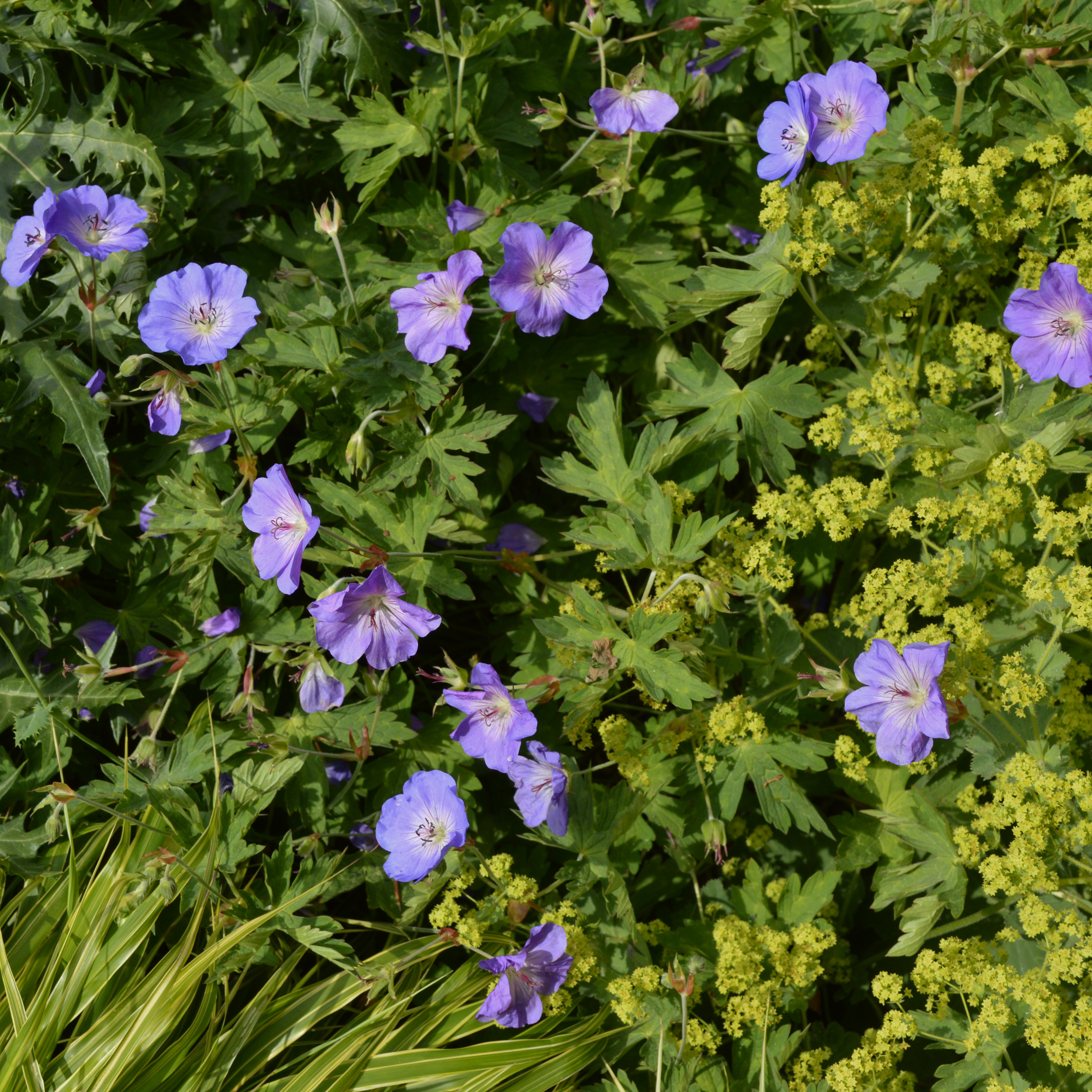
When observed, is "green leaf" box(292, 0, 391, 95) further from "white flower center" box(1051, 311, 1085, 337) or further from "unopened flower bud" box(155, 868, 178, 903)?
"unopened flower bud" box(155, 868, 178, 903)

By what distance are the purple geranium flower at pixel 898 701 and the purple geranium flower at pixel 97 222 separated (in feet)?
5.48

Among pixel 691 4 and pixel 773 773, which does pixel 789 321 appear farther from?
pixel 773 773

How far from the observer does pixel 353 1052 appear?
80.0 inches

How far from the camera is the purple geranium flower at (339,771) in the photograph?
229 centimetres

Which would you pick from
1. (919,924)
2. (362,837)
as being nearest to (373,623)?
(362,837)

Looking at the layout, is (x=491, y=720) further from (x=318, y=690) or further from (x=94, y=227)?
(x=94, y=227)

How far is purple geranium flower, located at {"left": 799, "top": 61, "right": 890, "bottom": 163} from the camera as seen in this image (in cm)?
186

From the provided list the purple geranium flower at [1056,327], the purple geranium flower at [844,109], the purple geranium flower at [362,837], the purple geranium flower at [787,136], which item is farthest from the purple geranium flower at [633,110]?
the purple geranium flower at [362,837]

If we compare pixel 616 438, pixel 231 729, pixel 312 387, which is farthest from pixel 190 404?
pixel 616 438

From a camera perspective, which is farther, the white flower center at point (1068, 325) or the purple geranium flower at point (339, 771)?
the purple geranium flower at point (339, 771)

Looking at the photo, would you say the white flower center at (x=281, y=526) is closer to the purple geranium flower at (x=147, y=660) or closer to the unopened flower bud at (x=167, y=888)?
the purple geranium flower at (x=147, y=660)

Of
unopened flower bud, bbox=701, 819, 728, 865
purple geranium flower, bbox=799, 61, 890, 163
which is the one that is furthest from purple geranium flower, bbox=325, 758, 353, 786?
purple geranium flower, bbox=799, 61, 890, 163

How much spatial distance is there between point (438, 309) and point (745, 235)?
36.1 inches

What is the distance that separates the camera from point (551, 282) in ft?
6.49
